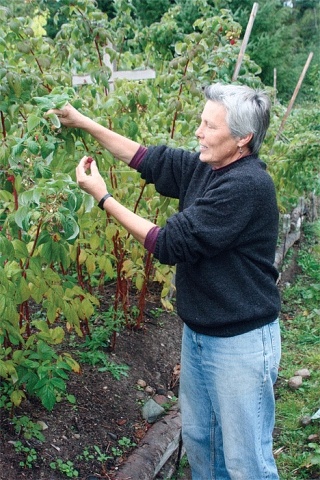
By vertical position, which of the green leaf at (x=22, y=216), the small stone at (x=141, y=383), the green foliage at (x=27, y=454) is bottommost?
the small stone at (x=141, y=383)

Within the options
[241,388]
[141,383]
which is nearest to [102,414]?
[141,383]

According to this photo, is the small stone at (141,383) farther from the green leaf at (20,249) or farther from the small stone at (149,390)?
the green leaf at (20,249)

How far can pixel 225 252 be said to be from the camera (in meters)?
2.32

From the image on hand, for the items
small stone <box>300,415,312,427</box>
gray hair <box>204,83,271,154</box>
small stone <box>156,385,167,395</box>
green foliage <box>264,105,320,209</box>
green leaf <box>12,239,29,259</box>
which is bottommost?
small stone <box>300,415,312,427</box>

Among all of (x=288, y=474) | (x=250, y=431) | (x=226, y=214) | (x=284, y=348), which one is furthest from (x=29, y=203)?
(x=284, y=348)

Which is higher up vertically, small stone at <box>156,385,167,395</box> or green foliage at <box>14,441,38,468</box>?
green foliage at <box>14,441,38,468</box>

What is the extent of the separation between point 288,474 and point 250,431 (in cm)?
111

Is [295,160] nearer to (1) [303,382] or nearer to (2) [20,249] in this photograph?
(1) [303,382]

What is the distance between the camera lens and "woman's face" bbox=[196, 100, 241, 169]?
2.31m

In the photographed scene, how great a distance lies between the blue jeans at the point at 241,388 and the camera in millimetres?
2426

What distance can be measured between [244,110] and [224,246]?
19.3 inches

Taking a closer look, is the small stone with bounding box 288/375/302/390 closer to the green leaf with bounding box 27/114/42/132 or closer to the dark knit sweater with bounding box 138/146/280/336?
the dark knit sweater with bounding box 138/146/280/336

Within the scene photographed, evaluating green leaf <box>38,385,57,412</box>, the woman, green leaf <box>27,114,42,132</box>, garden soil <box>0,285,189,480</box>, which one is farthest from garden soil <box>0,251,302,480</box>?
green leaf <box>27,114,42,132</box>

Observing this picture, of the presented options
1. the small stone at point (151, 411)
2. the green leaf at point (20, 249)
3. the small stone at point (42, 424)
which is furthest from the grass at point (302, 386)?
the green leaf at point (20, 249)
